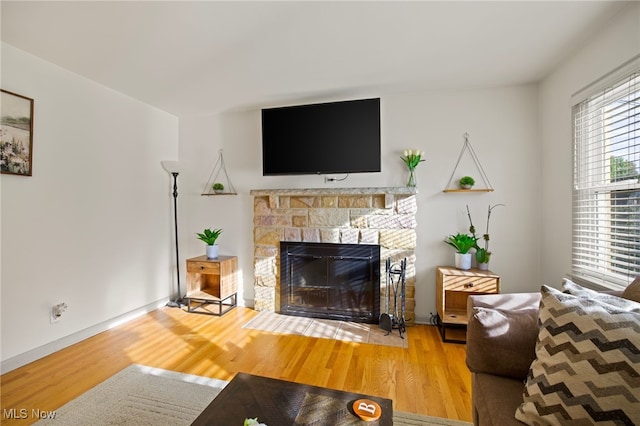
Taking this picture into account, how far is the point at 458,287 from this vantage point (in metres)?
2.51

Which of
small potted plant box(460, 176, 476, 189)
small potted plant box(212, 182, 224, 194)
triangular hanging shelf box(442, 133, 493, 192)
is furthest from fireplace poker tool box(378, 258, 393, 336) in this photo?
small potted plant box(212, 182, 224, 194)

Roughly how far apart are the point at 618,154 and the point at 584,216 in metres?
0.52

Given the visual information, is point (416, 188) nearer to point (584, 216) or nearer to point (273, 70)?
point (584, 216)

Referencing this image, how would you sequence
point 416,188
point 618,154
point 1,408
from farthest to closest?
point 416,188
point 618,154
point 1,408

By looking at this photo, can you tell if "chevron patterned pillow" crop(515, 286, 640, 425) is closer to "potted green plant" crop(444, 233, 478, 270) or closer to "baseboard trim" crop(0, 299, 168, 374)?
"potted green plant" crop(444, 233, 478, 270)

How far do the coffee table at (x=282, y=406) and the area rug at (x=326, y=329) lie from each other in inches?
55.4

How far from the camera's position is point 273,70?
2.42m

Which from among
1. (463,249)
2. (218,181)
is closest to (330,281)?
(463,249)

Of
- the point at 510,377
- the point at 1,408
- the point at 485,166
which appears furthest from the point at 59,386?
the point at 485,166

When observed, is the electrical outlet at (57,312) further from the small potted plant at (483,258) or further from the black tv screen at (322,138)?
the small potted plant at (483,258)

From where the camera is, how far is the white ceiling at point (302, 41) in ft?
5.51

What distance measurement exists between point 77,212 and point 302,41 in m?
2.40

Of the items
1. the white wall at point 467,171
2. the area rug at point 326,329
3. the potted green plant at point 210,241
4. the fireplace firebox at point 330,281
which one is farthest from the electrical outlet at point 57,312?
the white wall at point 467,171

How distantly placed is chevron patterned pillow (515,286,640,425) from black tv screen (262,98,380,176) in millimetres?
2026
